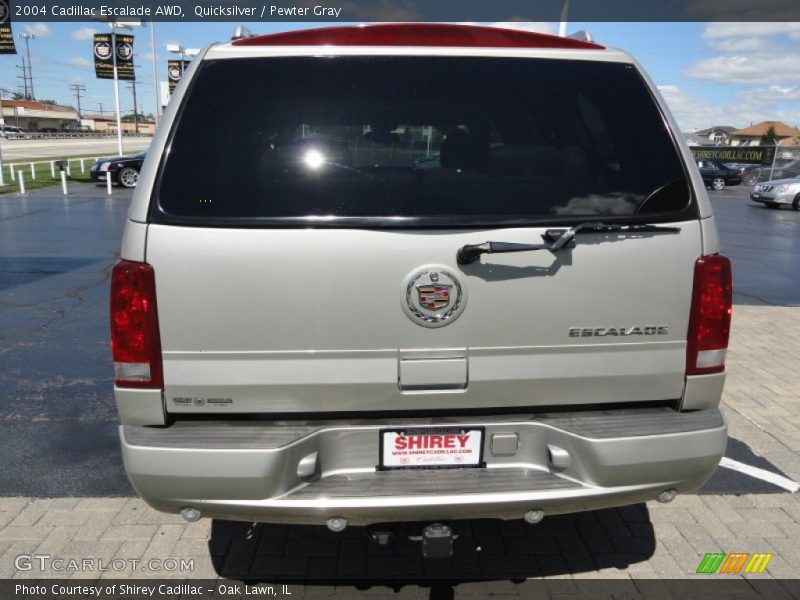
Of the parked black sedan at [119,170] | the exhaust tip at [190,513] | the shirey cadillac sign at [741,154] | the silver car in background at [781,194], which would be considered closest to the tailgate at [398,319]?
the exhaust tip at [190,513]

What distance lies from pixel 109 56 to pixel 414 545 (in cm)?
2712

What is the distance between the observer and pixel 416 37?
2.48 m

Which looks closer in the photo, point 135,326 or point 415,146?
point 135,326

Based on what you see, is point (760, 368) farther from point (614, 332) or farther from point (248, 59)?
point (248, 59)

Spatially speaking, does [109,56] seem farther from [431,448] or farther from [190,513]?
[431,448]

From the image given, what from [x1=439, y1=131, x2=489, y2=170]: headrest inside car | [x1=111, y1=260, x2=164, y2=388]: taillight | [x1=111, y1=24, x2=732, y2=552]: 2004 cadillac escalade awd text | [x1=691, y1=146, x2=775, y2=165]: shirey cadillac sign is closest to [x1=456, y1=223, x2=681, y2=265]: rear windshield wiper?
[x1=111, y1=24, x2=732, y2=552]: 2004 cadillac escalade awd text

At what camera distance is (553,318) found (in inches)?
89.4

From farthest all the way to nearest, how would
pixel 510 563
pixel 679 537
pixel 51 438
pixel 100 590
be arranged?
pixel 51 438 < pixel 679 537 < pixel 510 563 < pixel 100 590

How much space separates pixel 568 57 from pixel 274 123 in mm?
1091

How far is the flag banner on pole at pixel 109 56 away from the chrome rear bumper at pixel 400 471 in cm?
2692

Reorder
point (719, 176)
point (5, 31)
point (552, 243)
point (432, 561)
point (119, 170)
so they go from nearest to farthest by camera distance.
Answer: point (552, 243)
point (432, 561)
point (5, 31)
point (119, 170)
point (719, 176)

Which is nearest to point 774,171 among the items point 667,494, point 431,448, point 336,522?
point 667,494

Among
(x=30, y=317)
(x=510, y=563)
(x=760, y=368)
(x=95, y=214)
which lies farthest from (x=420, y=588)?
(x=95, y=214)

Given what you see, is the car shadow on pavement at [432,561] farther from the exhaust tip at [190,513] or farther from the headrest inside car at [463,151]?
the headrest inside car at [463,151]
